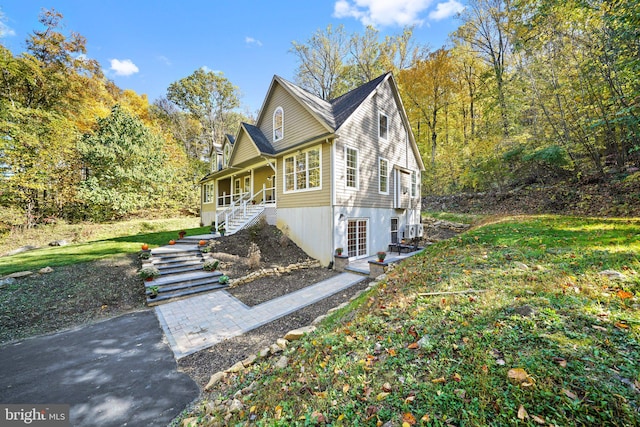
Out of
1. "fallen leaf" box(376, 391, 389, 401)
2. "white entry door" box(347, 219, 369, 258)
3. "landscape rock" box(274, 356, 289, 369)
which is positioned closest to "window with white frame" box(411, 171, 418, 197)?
"white entry door" box(347, 219, 369, 258)

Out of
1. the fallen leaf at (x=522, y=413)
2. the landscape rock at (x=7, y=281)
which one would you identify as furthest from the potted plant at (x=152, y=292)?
the fallen leaf at (x=522, y=413)

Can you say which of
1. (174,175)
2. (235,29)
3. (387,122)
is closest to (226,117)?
(174,175)

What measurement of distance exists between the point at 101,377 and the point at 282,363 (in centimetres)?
296

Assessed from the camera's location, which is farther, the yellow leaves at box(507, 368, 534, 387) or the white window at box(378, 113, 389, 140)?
the white window at box(378, 113, 389, 140)

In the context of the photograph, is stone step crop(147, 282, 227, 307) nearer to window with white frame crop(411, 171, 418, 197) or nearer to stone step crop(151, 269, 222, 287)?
stone step crop(151, 269, 222, 287)

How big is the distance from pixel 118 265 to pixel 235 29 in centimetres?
1208

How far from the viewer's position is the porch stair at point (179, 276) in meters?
6.80

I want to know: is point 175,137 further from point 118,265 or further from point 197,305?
point 197,305

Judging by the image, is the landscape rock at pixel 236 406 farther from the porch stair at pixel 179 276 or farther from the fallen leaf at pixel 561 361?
the porch stair at pixel 179 276

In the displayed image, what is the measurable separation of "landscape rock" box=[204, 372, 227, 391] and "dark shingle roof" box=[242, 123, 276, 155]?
31.8 ft

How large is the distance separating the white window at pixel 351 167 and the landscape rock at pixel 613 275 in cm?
760

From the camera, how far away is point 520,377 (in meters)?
1.87

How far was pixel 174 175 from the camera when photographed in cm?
2214

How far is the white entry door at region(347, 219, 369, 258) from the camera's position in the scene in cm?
1029
